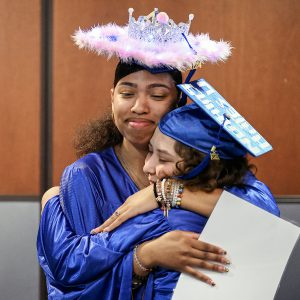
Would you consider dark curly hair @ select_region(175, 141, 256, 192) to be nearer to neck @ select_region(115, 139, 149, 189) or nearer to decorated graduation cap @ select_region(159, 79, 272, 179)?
decorated graduation cap @ select_region(159, 79, 272, 179)

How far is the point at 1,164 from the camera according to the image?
2389 millimetres

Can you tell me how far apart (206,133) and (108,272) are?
1.21 feet

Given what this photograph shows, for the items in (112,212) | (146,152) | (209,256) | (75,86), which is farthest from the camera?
(75,86)

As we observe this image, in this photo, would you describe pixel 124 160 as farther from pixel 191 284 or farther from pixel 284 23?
pixel 284 23

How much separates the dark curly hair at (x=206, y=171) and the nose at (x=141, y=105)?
149 millimetres

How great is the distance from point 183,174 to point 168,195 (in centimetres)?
6

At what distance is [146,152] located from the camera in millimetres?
1633

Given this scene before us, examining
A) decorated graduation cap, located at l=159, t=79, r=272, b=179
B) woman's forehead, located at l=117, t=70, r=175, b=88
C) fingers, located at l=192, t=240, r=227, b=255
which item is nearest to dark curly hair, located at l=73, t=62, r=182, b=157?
woman's forehead, located at l=117, t=70, r=175, b=88

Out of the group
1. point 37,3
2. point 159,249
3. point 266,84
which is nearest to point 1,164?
point 37,3

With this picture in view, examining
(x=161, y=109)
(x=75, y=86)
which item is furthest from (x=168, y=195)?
(x=75, y=86)

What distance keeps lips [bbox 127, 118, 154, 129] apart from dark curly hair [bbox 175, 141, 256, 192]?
147mm

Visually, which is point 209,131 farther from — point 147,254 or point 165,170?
point 147,254

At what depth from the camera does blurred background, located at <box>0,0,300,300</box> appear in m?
2.32

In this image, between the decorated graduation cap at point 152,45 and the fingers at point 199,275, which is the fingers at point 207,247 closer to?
the fingers at point 199,275
